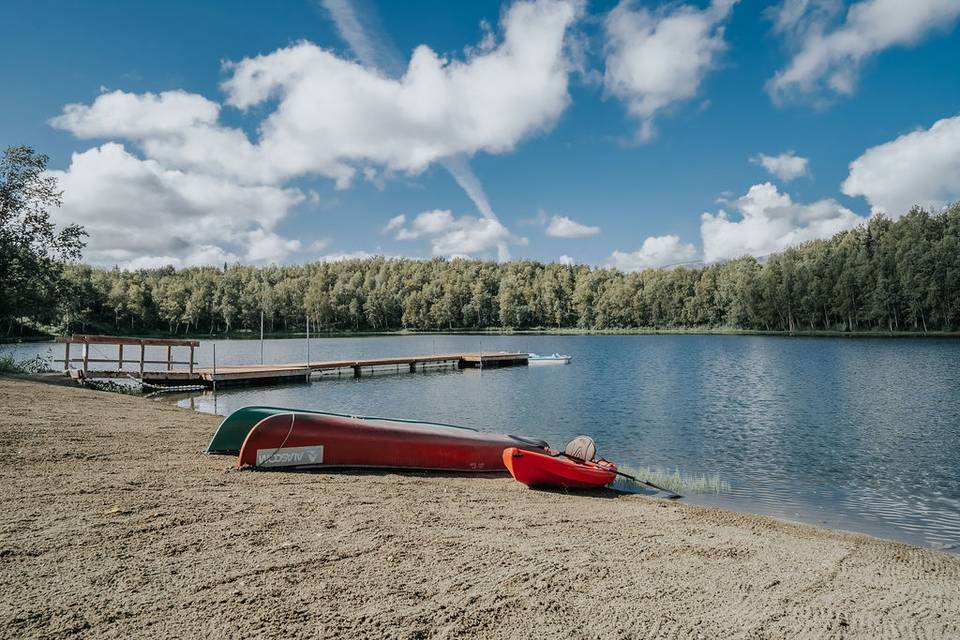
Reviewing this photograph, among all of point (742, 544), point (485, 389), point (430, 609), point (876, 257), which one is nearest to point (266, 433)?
point (430, 609)

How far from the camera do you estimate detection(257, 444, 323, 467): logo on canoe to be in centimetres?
975

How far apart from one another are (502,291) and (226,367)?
104 metres

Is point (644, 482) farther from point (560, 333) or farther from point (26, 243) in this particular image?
point (560, 333)

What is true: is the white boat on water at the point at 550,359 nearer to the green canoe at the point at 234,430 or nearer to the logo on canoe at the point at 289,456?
the green canoe at the point at 234,430

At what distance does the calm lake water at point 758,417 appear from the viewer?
1118 centimetres

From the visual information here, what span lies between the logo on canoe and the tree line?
22.9 meters

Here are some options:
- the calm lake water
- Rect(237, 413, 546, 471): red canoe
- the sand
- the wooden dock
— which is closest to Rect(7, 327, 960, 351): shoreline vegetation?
the calm lake water

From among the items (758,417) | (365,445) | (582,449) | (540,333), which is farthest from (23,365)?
(540,333)

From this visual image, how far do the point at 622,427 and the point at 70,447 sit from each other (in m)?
15.7

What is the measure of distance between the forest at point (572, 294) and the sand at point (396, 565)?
260 ft

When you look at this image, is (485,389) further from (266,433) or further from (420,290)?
(420,290)

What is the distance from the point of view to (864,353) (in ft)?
158

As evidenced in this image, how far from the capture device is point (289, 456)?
998 centimetres

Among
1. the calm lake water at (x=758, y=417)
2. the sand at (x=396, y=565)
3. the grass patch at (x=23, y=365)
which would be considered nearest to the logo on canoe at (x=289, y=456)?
the sand at (x=396, y=565)
